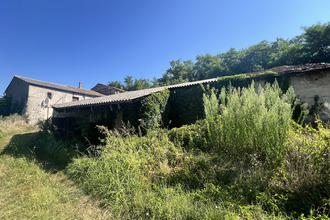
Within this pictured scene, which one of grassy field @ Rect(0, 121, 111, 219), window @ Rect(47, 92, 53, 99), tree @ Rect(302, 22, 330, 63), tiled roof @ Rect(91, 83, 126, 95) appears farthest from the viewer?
tiled roof @ Rect(91, 83, 126, 95)

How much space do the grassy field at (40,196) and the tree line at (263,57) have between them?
70.4ft

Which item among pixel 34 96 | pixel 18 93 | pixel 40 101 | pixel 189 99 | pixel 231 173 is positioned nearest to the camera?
pixel 231 173

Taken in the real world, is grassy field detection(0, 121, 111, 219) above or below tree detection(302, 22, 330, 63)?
below

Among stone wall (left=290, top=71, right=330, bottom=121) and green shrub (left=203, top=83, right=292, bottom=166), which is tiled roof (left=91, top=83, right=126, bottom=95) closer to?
stone wall (left=290, top=71, right=330, bottom=121)

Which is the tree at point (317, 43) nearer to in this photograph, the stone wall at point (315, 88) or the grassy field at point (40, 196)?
the stone wall at point (315, 88)

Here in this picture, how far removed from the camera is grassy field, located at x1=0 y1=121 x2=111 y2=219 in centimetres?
251

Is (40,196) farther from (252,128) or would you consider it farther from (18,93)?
(18,93)

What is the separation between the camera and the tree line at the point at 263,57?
46.9ft

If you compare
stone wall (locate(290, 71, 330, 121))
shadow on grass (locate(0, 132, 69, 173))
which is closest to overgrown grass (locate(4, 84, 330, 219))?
shadow on grass (locate(0, 132, 69, 173))

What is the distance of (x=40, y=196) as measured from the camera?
2.98 m

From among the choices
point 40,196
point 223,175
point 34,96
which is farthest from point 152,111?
point 34,96

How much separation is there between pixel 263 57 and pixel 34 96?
30.1 metres

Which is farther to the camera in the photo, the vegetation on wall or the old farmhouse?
the old farmhouse

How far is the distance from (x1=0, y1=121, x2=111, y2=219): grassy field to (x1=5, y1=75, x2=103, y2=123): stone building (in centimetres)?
1379
